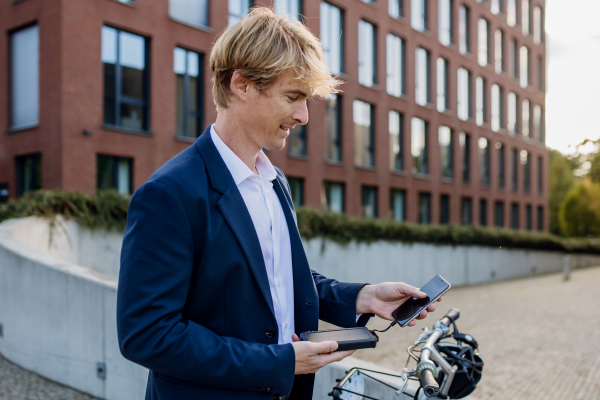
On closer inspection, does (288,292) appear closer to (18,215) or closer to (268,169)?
(268,169)

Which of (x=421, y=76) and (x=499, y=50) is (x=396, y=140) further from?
(x=499, y=50)

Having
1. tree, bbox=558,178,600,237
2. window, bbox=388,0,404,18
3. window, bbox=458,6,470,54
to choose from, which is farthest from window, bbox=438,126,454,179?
tree, bbox=558,178,600,237

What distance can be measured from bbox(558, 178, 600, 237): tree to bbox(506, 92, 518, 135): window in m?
14.4

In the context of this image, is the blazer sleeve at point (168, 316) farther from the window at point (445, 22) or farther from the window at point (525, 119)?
the window at point (525, 119)

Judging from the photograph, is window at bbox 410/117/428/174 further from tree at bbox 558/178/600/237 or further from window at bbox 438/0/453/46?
tree at bbox 558/178/600/237

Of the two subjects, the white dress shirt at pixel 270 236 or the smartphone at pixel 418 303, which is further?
the smartphone at pixel 418 303

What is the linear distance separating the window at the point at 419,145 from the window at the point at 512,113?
11.0 m

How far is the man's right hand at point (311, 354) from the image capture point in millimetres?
1557

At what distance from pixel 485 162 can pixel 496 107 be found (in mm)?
4062

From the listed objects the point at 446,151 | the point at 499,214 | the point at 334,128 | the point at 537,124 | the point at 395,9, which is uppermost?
the point at 395,9

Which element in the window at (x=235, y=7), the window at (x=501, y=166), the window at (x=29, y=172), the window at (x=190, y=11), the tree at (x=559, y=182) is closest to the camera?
the window at (x=29, y=172)

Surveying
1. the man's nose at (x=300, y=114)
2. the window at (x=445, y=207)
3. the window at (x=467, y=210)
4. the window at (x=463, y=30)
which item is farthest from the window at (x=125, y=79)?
the window at (x=467, y=210)

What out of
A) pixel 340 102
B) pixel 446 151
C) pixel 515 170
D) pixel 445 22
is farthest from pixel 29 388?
pixel 515 170

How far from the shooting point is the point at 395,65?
26406 mm
